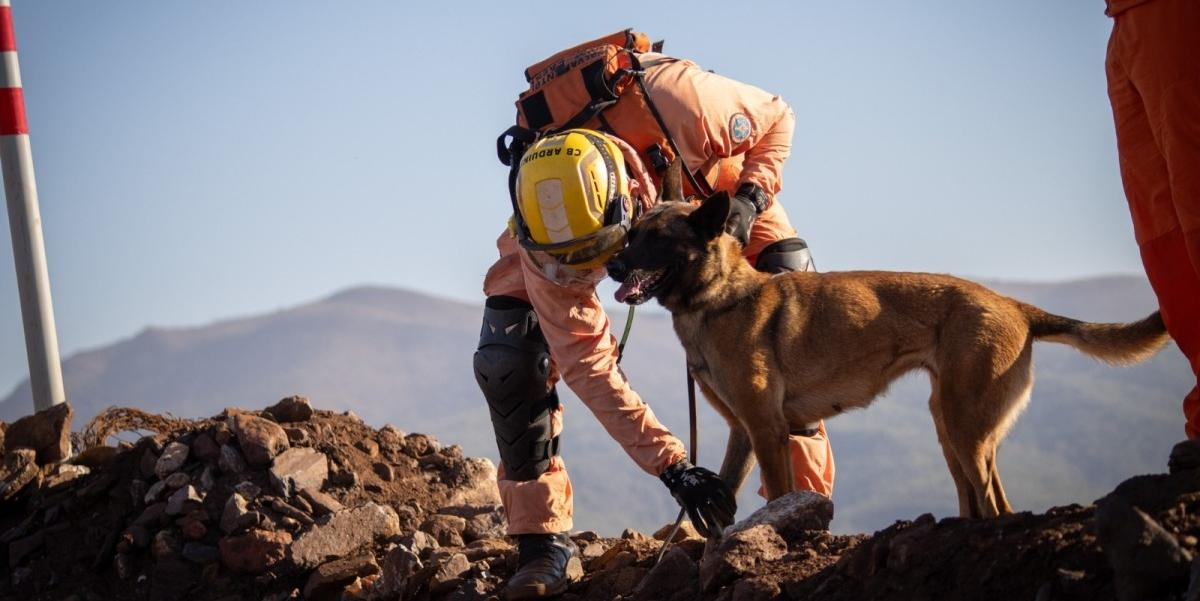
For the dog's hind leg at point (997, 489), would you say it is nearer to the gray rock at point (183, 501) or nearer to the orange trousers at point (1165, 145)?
the orange trousers at point (1165, 145)

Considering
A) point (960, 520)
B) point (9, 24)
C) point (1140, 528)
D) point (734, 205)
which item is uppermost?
point (9, 24)

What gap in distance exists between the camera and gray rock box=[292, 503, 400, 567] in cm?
682

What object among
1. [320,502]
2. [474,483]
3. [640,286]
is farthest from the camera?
[474,483]

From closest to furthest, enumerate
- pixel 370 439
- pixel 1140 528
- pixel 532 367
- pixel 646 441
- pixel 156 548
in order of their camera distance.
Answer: pixel 1140 528 < pixel 646 441 < pixel 532 367 < pixel 156 548 < pixel 370 439

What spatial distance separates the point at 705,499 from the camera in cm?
534

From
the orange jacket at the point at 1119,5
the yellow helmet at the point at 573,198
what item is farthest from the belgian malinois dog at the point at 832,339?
the orange jacket at the point at 1119,5

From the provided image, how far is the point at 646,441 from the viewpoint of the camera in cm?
560

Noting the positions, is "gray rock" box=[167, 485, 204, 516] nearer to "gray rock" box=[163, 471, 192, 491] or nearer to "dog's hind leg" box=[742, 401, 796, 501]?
"gray rock" box=[163, 471, 192, 491]

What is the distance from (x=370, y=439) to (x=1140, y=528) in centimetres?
550

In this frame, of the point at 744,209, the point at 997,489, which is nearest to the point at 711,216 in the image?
the point at 744,209

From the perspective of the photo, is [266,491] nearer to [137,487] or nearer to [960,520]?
[137,487]

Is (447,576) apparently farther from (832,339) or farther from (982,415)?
(982,415)

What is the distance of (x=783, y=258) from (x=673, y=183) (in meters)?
0.74

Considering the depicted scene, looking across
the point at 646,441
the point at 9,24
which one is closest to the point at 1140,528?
the point at 646,441
